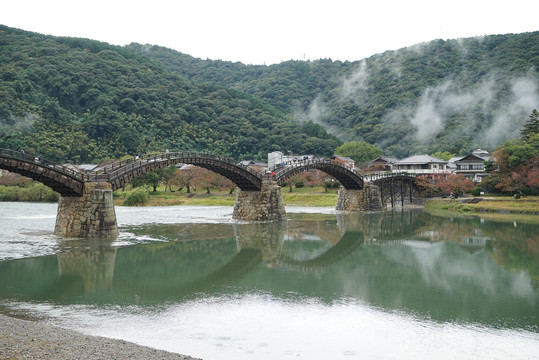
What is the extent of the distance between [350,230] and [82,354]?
26.6m

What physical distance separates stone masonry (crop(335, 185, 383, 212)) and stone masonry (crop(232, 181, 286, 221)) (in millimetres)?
13673

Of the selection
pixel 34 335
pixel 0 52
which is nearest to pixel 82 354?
pixel 34 335

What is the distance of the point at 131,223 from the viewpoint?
34.7 m

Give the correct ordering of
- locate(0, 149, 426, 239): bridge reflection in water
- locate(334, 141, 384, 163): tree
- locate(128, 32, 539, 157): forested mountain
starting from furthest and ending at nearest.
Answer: locate(128, 32, 539, 157): forested mountain
locate(334, 141, 384, 163): tree
locate(0, 149, 426, 239): bridge reflection in water

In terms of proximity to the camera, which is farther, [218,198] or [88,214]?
[218,198]

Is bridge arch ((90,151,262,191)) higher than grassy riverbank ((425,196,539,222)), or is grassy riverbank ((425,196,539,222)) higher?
bridge arch ((90,151,262,191))

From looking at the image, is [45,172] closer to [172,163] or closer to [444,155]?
[172,163]

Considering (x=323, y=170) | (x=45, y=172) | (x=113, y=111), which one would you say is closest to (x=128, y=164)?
(x=45, y=172)

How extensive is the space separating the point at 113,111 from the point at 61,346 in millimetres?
86044

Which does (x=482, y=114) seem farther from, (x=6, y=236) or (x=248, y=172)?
(x=6, y=236)

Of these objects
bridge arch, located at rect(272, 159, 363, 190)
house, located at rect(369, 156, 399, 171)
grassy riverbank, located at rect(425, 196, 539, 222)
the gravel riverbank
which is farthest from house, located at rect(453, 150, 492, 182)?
the gravel riverbank

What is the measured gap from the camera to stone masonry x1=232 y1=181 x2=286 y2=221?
3691 cm

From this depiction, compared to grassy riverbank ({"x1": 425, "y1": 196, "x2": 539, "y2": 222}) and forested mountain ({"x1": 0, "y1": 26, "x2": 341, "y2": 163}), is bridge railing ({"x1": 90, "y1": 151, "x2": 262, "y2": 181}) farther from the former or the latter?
forested mountain ({"x1": 0, "y1": 26, "x2": 341, "y2": 163})

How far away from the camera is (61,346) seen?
9.12m
